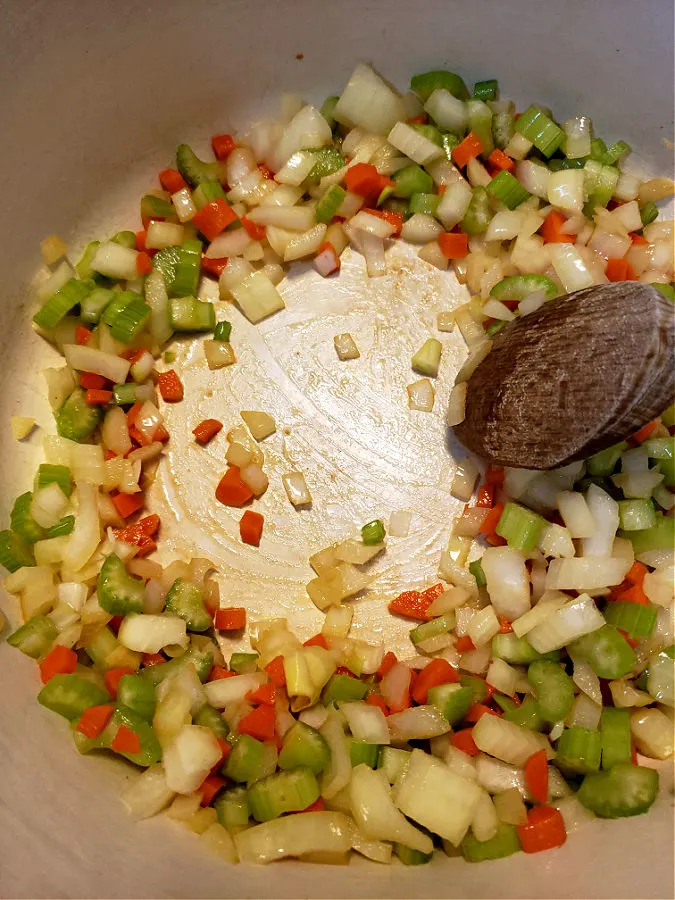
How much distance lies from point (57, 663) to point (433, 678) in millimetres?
920

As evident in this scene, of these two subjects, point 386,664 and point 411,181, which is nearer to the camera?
point 386,664

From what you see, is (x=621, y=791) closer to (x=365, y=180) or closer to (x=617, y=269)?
(x=617, y=269)

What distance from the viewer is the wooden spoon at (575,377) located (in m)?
1.30

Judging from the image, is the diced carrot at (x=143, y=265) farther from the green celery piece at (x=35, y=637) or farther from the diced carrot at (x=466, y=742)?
the diced carrot at (x=466, y=742)

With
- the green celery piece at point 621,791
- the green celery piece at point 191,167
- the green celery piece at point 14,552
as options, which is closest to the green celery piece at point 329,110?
the green celery piece at point 191,167

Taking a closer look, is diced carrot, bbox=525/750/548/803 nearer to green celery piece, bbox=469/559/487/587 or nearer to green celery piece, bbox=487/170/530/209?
green celery piece, bbox=469/559/487/587

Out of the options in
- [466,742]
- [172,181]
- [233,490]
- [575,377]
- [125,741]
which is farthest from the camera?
[172,181]

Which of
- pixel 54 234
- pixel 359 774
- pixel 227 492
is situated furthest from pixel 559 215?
pixel 359 774

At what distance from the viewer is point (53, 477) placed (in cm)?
180

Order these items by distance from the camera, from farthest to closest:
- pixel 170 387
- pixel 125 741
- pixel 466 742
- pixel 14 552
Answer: pixel 170 387
pixel 14 552
pixel 466 742
pixel 125 741

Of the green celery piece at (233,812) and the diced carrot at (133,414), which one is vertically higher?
the diced carrot at (133,414)

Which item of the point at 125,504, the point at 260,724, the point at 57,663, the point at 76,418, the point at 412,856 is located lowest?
the point at 412,856

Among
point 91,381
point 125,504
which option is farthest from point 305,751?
point 91,381

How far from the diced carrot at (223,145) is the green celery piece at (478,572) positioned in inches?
57.5
